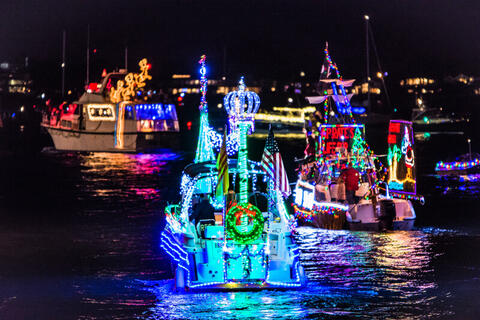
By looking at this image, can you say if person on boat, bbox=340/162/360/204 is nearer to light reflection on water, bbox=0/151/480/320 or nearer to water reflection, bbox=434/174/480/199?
light reflection on water, bbox=0/151/480/320

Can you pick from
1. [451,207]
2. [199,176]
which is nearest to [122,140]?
[451,207]

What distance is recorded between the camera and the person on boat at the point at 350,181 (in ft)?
77.3

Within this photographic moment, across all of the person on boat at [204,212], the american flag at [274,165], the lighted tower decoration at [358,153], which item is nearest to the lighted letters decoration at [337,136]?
the lighted tower decoration at [358,153]

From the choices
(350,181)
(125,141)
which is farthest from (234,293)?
(125,141)

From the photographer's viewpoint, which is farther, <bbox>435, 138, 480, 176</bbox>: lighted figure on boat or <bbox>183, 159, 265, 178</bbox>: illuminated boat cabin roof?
<bbox>435, 138, 480, 176</bbox>: lighted figure on boat

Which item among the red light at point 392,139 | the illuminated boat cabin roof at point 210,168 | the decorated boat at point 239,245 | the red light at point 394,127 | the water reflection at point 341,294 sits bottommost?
the water reflection at point 341,294

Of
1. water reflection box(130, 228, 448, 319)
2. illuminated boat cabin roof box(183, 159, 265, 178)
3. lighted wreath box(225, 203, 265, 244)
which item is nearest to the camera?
water reflection box(130, 228, 448, 319)

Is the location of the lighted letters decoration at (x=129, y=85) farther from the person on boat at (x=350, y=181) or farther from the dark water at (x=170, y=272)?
the person on boat at (x=350, y=181)

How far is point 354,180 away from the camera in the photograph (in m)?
23.6

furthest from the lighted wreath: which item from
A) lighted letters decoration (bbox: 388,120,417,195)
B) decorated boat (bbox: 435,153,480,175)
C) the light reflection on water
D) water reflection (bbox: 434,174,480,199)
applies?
decorated boat (bbox: 435,153,480,175)

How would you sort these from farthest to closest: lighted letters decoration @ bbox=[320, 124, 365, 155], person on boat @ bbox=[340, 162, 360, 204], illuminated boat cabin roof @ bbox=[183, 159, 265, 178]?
lighted letters decoration @ bbox=[320, 124, 365, 155] < person on boat @ bbox=[340, 162, 360, 204] < illuminated boat cabin roof @ bbox=[183, 159, 265, 178]

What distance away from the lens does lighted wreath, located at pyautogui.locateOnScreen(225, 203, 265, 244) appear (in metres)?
14.7

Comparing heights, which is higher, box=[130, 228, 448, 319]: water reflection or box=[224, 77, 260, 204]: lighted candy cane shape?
box=[224, 77, 260, 204]: lighted candy cane shape

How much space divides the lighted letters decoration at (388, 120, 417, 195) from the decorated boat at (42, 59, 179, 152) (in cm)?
4198
